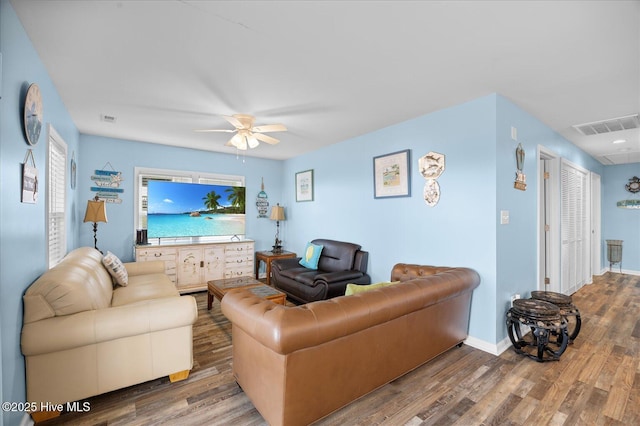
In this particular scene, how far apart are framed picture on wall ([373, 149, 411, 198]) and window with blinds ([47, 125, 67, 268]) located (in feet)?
11.3

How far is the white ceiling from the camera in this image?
1623 millimetres

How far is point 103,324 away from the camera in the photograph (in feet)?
6.27

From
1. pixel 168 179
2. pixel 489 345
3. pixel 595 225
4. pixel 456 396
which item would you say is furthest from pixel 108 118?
pixel 595 225

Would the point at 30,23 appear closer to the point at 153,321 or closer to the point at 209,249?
the point at 153,321

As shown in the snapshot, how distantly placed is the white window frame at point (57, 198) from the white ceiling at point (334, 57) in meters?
0.53

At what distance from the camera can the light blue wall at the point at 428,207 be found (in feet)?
8.97

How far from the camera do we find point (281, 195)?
623 cm

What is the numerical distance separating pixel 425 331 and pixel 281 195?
4510mm

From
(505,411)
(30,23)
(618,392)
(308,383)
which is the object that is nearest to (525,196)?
(618,392)

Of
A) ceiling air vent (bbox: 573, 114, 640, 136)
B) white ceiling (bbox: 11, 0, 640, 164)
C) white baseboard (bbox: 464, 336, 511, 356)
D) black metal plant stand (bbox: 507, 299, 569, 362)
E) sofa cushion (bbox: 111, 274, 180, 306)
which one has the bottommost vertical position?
white baseboard (bbox: 464, 336, 511, 356)

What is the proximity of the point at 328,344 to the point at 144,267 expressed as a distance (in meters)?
3.36

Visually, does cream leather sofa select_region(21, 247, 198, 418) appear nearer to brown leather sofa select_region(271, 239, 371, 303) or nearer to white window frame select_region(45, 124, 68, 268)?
white window frame select_region(45, 124, 68, 268)

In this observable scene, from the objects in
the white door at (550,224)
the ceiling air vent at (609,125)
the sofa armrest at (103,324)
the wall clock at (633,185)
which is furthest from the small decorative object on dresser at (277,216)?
the wall clock at (633,185)

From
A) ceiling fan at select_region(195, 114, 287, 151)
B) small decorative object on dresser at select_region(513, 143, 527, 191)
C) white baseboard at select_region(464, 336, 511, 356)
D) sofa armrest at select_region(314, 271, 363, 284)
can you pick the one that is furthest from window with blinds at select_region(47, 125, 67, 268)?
small decorative object on dresser at select_region(513, 143, 527, 191)
